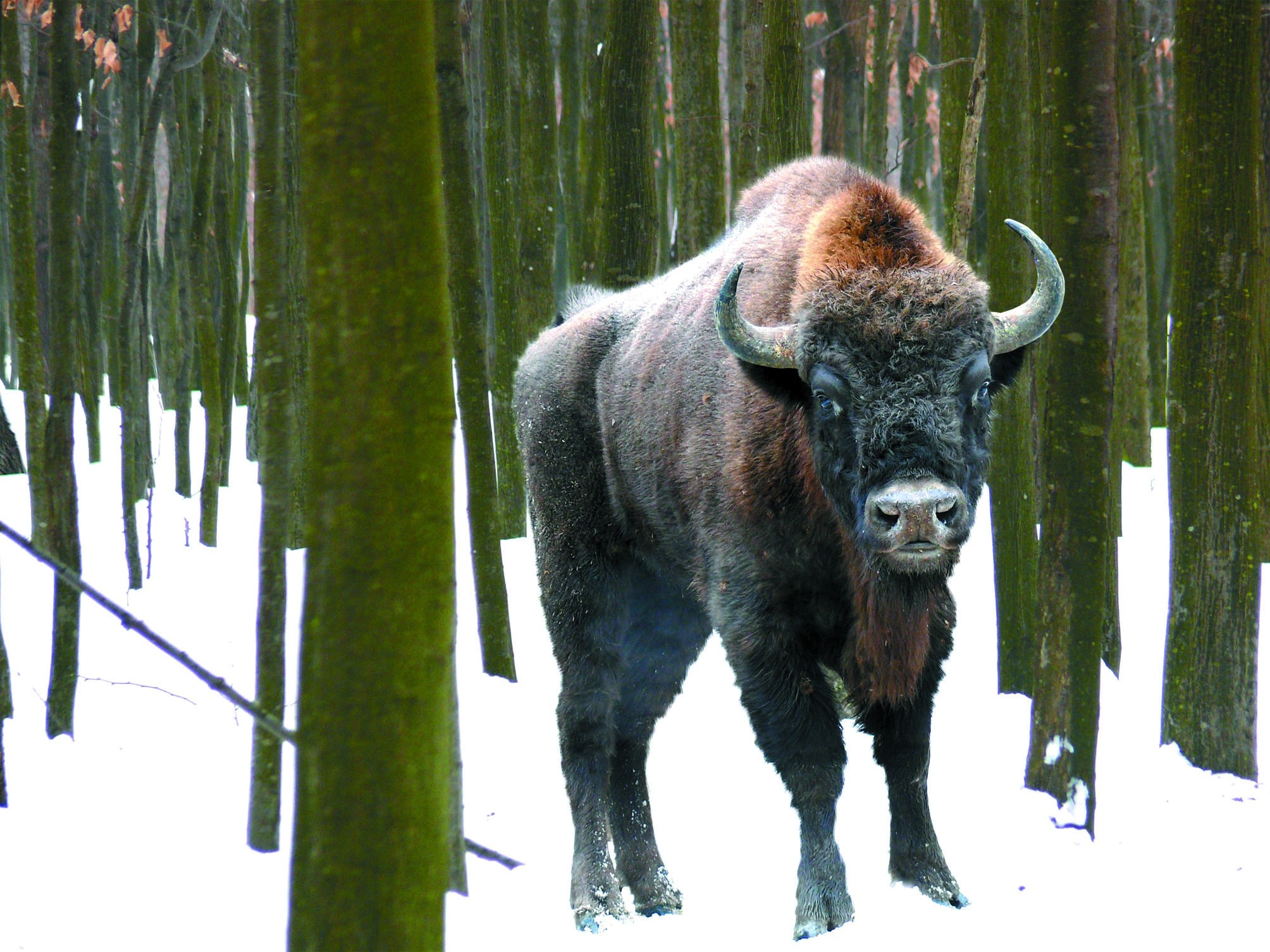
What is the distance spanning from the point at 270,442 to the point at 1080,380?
291cm

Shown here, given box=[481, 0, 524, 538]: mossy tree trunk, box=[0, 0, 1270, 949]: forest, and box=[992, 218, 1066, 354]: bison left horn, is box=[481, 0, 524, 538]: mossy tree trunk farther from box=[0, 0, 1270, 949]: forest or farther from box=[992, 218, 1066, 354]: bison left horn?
box=[992, 218, 1066, 354]: bison left horn

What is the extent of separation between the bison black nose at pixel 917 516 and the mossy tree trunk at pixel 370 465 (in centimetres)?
202

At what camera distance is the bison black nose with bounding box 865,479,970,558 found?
3713 millimetres

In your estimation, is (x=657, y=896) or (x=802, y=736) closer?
(x=802, y=736)

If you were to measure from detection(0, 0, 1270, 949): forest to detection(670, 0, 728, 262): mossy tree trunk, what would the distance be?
30 mm

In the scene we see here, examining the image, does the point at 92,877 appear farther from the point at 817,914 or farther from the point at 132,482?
the point at 132,482

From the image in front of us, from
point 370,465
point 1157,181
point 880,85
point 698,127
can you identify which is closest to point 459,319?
point 698,127

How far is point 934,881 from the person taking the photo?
4.34 meters

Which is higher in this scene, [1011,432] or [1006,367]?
[1006,367]

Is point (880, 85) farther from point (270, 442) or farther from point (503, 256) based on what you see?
point (270, 442)

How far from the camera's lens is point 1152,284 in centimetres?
1602

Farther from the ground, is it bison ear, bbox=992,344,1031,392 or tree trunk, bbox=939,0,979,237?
tree trunk, bbox=939,0,979,237

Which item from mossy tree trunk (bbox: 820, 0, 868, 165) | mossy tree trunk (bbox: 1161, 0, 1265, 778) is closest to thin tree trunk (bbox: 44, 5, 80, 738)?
mossy tree trunk (bbox: 1161, 0, 1265, 778)

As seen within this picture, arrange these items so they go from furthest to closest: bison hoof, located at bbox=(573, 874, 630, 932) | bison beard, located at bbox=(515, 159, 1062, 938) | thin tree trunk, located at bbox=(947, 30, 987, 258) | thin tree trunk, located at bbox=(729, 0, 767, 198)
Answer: thin tree trunk, located at bbox=(729, 0, 767, 198) < thin tree trunk, located at bbox=(947, 30, 987, 258) < bison hoof, located at bbox=(573, 874, 630, 932) < bison beard, located at bbox=(515, 159, 1062, 938)
